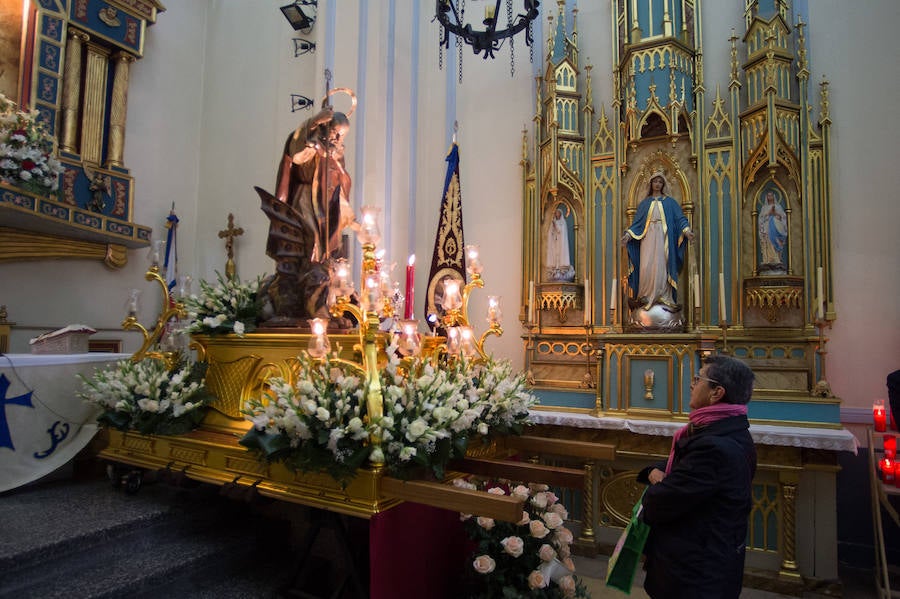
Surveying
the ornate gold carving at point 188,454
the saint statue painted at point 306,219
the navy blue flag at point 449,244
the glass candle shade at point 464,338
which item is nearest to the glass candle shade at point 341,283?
the saint statue painted at point 306,219

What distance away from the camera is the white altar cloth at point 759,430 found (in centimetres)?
437

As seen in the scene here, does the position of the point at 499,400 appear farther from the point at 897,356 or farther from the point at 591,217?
the point at 897,356

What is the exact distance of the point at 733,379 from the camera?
2.62 m

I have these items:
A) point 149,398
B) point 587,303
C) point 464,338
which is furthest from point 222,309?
point 587,303

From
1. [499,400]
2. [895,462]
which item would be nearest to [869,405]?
[895,462]

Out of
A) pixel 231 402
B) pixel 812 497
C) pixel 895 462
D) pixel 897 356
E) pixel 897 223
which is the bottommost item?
pixel 812 497

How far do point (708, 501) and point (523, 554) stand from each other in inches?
39.7

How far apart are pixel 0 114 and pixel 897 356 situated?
8773mm

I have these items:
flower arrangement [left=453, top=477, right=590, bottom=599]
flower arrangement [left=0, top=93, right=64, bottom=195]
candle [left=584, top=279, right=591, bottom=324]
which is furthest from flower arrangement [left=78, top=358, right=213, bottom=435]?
candle [left=584, top=279, right=591, bottom=324]

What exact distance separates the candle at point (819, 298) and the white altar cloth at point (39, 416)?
20.1 ft

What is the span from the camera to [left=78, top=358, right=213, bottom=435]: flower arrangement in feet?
12.0

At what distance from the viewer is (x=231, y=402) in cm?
375

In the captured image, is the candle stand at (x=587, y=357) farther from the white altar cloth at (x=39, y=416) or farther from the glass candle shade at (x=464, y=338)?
the white altar cloth at (x=39, y=416)

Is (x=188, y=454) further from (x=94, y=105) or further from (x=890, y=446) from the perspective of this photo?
(x=94, y=105)
